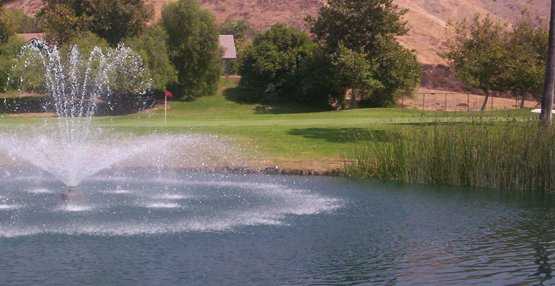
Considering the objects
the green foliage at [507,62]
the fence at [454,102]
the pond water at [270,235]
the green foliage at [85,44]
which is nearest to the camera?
the pond water at [270,235]

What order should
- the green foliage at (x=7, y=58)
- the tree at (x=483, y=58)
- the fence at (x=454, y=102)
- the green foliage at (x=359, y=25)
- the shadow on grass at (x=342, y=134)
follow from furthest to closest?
the fence at (x=454, y=102), the green foliage at (x=359, y=25), the green foliage at (x=7, y=58), the tree at (x=483, y=58), the shadow on grass at (x=342, y=134)

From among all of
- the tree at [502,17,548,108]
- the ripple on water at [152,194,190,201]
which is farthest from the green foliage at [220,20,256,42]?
the ripple on water at [152,194,190,201]

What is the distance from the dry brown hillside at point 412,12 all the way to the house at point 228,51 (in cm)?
1194

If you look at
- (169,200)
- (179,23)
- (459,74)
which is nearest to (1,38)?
(179,23)

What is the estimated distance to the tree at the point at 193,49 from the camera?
67000 mm

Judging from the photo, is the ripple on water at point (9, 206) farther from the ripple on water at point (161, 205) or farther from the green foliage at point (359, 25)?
the green foliage at point (359, 25)

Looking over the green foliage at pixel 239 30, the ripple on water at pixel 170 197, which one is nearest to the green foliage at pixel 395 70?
the green foliage at pixel 239 30

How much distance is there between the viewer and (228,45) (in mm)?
83562

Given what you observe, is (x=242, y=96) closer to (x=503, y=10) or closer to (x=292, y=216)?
(x=292, y=216)

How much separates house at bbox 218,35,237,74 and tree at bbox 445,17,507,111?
2046cm

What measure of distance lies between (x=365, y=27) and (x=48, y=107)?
23096mm

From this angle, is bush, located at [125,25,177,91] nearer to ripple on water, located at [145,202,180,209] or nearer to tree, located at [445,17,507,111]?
tree, located at [445,17,507,111]

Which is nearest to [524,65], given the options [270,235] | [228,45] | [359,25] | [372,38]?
[372,38]

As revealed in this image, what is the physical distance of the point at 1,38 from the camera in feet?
222
